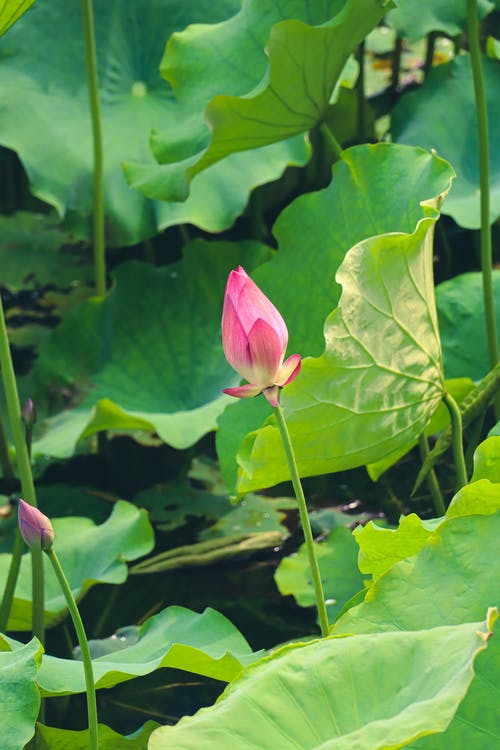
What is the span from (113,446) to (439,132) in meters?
1.04

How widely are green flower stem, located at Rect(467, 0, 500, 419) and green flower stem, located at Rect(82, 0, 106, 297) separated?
0.81 m

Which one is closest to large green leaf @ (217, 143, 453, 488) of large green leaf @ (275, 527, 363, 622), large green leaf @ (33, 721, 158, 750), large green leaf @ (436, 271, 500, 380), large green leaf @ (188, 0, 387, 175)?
large green leaf @ (188, 0, 387, 175)

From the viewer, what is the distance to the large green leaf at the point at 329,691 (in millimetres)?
834

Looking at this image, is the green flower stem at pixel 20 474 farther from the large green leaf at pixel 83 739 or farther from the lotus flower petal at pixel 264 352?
the lotus flower petal at pixel 264 352

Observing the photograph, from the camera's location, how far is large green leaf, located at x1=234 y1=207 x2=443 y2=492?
1.26 metres

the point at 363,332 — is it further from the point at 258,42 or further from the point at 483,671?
the point at 258,42

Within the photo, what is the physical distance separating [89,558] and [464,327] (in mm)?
780

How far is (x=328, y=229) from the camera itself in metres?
1.72

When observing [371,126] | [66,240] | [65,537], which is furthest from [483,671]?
[66,240]

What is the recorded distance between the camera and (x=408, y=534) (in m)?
1.18

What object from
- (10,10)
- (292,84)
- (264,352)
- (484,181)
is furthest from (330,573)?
(10,10)

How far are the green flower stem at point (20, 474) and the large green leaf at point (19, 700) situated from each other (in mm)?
218

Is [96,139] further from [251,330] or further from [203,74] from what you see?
[251,330]

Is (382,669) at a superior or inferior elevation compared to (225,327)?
inferior
